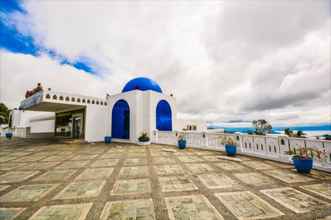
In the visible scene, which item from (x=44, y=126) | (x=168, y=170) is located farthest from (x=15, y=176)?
(x=44, y=126)

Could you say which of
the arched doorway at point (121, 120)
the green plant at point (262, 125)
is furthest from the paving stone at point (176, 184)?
the arched doorway at point (121, 120)

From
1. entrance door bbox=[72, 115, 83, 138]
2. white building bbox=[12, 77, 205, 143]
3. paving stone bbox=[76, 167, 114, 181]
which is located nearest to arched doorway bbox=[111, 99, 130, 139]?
white building bbox=[12, 77, 205, 143]

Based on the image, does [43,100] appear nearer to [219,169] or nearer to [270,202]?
[219,169]

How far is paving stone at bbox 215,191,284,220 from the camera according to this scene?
218 centimetres

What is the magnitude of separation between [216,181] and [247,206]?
1.10 m

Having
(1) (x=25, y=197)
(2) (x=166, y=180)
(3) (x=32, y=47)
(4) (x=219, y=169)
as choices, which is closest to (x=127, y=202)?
(2) (x=166, y=180)

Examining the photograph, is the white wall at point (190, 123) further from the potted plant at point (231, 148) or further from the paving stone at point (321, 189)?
the paving stone at point (321, 189)

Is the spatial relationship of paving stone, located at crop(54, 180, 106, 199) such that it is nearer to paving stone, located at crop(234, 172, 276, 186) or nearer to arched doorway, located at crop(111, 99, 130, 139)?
paving stone, located at crop(234, 172, 276, 186)

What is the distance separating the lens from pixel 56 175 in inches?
159

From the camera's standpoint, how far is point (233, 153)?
21.1ft

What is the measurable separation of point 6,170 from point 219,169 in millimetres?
7155

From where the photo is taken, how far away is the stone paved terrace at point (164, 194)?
88.2 inches

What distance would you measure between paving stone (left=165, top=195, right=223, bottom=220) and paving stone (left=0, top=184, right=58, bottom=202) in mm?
2702

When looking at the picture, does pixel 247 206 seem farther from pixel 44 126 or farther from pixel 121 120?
pixel 44 126
